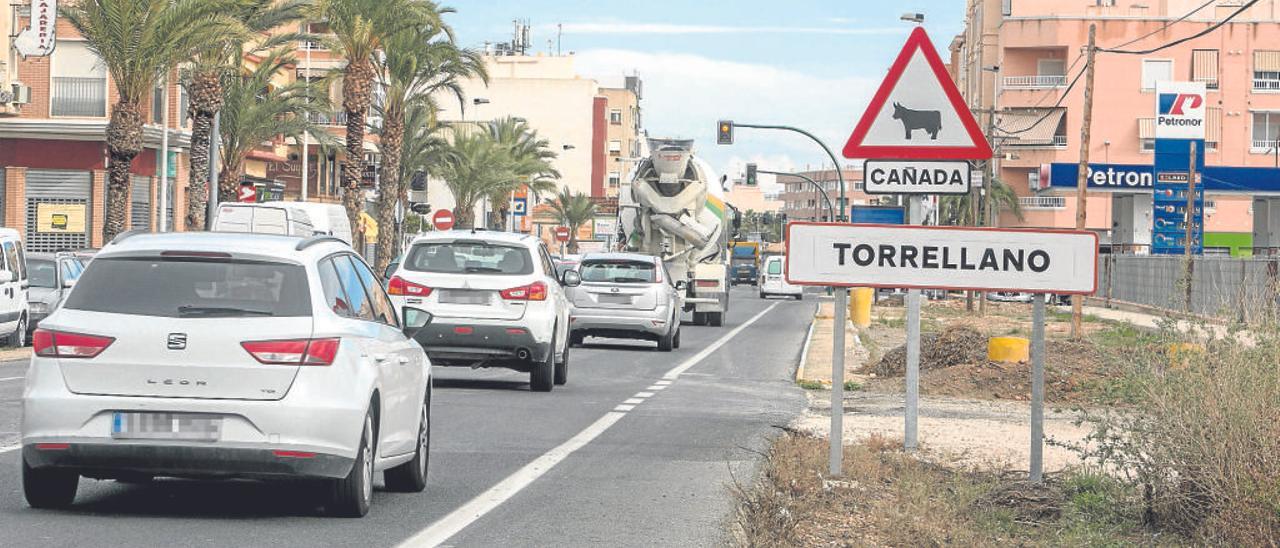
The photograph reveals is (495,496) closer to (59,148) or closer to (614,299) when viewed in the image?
(614,299)

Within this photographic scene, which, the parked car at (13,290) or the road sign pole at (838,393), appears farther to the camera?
the parked car at (13,290)

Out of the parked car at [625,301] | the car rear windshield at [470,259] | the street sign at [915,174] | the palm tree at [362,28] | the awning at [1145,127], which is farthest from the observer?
the awning at [1145,127]

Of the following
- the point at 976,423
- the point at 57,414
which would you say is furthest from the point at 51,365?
the point at 976,423

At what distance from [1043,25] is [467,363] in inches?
2998

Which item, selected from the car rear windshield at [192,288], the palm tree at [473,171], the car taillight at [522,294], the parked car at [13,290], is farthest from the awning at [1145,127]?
the car rear windshield at [192,288]

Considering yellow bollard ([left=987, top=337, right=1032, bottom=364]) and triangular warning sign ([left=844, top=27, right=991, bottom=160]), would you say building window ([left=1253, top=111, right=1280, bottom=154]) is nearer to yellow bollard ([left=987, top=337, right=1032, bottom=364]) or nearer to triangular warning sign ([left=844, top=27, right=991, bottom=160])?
yellow bollard ([left=987, top=337, right=1032, bottom=364])

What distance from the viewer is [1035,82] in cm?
9338

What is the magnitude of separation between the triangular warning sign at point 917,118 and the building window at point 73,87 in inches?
1830

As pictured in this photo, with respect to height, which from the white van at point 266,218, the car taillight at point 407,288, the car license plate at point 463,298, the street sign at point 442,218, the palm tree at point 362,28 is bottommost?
the car license plate at point 463,298

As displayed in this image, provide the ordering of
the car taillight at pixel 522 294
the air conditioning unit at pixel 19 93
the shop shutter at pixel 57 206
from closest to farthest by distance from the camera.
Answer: the car taillight at pixel 522 294 → the air conditioning unit at pixel 19 93 → the shop shutter at pixel 57 206

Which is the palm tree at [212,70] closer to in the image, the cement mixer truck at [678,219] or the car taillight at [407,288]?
the cement mixer truck at [678,219]

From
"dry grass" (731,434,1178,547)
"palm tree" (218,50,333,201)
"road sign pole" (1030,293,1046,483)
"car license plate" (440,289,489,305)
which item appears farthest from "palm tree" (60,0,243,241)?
"road sign pole" (1030,293,1046,483)

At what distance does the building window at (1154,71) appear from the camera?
92.5m

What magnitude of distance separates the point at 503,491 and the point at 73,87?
154 ft
